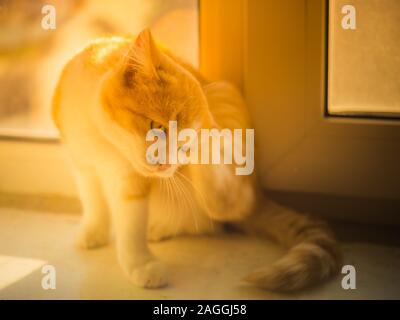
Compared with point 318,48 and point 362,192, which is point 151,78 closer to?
point 318,48

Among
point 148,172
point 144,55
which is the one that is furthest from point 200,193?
point 144,55

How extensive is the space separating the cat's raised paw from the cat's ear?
0.37 metres

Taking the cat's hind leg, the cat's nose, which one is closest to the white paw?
the cat's hind leg

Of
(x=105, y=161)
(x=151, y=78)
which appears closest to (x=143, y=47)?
(x=151, y=78)

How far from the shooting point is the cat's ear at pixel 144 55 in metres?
1.00

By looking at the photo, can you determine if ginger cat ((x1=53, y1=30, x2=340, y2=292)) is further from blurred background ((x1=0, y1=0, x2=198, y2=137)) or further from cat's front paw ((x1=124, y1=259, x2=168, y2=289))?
blurred background ((x1=0, y1=0, x2=198, y2=137))

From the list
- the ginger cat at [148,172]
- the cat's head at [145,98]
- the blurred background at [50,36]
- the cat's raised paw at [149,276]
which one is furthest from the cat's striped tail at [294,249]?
the blurred background at [50,36]

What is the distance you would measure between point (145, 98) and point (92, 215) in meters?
0.35

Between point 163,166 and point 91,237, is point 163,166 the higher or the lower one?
the higher one

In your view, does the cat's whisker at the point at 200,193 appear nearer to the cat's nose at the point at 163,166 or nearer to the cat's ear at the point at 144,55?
the cat's nose at the point at 163,166

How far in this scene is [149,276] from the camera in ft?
3.59

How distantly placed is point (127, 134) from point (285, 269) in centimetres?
38

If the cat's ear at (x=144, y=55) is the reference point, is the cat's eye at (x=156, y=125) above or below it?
below

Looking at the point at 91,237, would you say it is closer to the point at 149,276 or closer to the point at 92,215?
the point at 92,215
